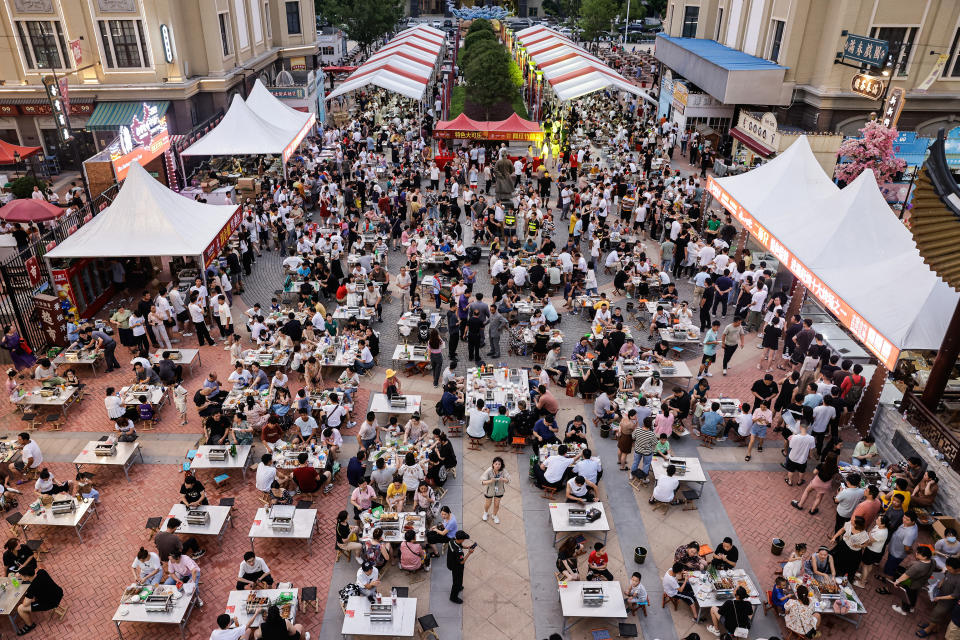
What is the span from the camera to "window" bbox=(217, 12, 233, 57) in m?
33.0

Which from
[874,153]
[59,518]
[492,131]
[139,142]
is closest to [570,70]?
[492,131]

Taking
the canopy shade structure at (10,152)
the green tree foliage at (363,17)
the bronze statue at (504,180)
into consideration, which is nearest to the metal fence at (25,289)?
the canopy shade structure at (10,152)

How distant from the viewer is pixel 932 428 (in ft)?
39.2

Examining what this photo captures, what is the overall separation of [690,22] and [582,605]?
45.2m

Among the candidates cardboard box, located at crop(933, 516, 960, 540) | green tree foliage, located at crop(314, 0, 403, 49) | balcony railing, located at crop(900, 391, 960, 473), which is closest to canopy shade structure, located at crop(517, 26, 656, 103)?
green tree foliage, located at crop(314, 0, 403, 49)

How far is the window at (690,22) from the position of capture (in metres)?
44.6

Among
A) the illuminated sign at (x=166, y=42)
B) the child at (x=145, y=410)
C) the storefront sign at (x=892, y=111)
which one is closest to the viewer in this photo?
the child at (x=145, y=410)

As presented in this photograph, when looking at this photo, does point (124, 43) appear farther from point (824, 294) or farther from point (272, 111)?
point (824, 294)

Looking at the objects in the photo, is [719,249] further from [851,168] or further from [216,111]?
[216,111]

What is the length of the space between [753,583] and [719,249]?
11802 millimetres

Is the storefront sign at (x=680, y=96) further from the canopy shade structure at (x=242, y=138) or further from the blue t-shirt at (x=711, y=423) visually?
the blue t-shirt at (x=711, y=423)

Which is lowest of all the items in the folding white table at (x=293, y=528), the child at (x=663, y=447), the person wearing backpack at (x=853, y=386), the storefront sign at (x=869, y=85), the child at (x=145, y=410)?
the child at (x=145, y=410)

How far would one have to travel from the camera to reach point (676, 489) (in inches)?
477

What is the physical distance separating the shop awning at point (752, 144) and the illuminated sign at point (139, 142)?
78.2 feet
